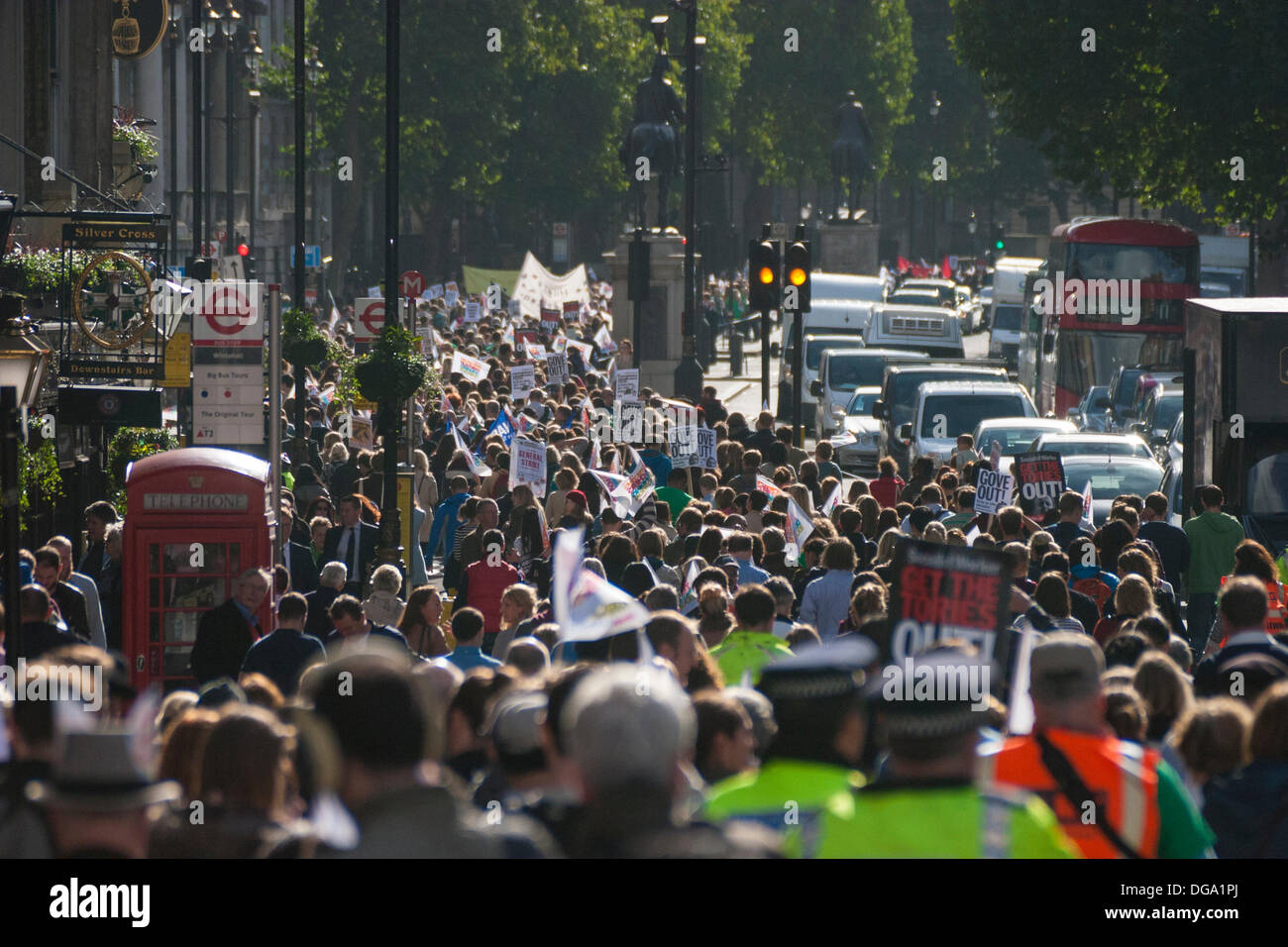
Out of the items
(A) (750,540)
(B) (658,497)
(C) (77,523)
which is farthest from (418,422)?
(A) (750,540)

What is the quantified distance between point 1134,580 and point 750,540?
9.65 ft

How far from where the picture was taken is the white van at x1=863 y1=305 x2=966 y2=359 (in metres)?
37.7

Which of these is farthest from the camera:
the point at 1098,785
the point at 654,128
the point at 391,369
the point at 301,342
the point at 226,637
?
the point at 654,128

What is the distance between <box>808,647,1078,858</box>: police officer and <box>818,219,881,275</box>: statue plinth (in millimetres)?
66659

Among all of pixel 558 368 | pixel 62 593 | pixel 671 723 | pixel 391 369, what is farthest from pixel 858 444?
pixel 671 723

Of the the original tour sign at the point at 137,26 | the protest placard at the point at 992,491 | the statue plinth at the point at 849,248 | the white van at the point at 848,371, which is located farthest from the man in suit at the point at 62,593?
the statue plinth at the point at 849,248

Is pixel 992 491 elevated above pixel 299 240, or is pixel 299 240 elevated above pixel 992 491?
pixel 299 240

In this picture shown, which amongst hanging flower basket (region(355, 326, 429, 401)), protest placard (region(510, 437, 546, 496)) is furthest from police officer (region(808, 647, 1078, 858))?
hanging flower basket (region(355, 326, 429, 401))

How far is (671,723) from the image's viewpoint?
171 inches

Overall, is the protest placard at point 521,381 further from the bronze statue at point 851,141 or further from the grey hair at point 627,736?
the bronze statue at point 851,141

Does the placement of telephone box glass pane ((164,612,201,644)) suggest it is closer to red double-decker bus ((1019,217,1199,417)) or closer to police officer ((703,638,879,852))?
police officer ((703,638,879,852))

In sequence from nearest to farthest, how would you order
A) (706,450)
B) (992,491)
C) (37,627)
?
(37,627)
(992,491)
(706,450)

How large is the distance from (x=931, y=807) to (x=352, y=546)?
34.8ft

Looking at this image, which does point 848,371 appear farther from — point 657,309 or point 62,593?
point 62,593
